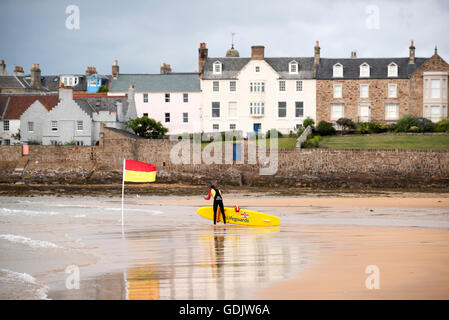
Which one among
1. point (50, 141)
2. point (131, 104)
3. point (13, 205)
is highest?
point (131, 104)

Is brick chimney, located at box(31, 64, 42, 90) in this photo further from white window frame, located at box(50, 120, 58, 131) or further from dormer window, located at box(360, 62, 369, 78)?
dormer window, located at box(360, 62, 369, 78)

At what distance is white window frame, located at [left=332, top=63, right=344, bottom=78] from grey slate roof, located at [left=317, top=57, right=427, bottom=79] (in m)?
0.31

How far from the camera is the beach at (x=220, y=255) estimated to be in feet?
36.4

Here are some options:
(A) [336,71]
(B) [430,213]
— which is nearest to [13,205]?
(B) [430,213]

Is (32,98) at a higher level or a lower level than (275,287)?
higher

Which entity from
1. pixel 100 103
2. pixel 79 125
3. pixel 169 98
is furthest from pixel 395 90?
pixel 79 125

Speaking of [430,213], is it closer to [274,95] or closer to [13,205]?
[13,205]

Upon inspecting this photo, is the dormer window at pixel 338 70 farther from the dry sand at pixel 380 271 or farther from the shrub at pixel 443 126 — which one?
the dry sand at pixel 380 271

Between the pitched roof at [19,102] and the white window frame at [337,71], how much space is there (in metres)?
27.8

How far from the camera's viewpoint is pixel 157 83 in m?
65.7
